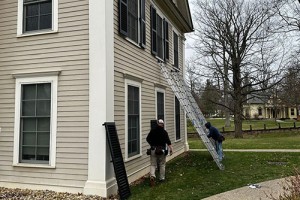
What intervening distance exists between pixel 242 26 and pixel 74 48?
1054 inches

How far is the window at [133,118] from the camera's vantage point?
8.96 metres

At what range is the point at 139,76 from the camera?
10.0 metres

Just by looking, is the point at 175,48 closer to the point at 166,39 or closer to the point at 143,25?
the point at 166,39

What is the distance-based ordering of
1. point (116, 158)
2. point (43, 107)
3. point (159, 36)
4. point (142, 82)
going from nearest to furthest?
1. point (116, 158)
2. point (43, 107)
3. point (142, 82)
4. point (159, 36)

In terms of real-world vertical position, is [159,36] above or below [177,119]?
above

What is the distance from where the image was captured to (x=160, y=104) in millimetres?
12469

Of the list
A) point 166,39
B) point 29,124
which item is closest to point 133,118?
point 29,124

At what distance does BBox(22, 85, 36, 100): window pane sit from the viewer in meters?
8.13

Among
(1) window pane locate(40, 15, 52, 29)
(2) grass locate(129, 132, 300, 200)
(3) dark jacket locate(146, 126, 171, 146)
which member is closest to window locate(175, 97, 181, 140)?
(2) grass locate(129, 132, 300, 200)

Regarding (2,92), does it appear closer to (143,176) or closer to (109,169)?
(109,169)

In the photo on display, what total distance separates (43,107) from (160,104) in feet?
18.2

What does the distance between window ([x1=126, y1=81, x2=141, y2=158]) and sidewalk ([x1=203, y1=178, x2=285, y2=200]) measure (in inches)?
121

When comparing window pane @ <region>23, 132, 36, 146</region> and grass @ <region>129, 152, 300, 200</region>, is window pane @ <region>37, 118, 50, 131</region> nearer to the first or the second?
window pane @ <region>23, 132, 36, 146</region>

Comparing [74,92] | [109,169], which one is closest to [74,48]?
[74,92]
